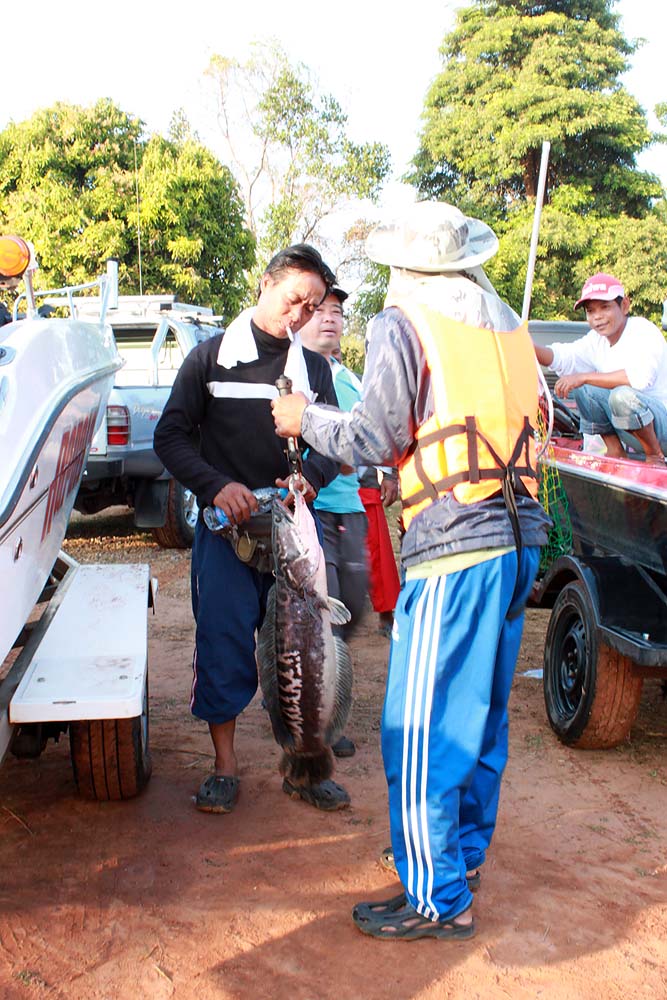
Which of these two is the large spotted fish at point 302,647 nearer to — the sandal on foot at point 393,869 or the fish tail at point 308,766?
the fish tail at point 308,766

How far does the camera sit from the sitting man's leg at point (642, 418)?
4.79 m

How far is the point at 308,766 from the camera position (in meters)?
3.08

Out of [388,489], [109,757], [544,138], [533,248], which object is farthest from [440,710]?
[544,138]

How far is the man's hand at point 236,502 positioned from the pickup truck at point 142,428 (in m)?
3.79

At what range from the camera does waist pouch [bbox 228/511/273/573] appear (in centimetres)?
326

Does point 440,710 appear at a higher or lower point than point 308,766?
higher

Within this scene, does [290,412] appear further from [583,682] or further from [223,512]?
[583,682]

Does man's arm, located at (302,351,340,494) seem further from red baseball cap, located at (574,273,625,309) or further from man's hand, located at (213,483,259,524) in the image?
red baseball cap, located at (574,273,625,309)

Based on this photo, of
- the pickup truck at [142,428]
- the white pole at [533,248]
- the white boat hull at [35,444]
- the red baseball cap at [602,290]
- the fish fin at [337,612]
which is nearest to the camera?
the white boat hull at [35,444]

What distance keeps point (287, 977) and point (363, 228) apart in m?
29.5

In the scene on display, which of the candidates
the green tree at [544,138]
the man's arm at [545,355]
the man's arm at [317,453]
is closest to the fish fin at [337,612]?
the man's arm at [317,453]

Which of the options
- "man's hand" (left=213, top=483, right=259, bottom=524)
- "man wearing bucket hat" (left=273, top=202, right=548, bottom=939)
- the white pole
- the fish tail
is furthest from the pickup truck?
"man wearing bucket hat" (left=273, top=202, right=548, bottom=939)

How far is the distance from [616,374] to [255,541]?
8.68 feet

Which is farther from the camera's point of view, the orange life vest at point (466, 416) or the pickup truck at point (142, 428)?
the pickup truck at point (142, 428)
